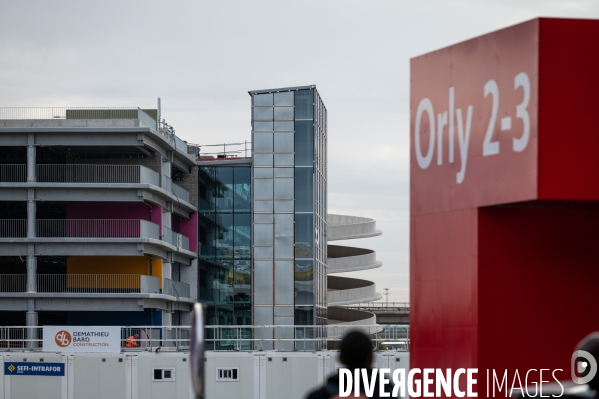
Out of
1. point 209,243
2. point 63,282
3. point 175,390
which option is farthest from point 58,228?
point 175,390

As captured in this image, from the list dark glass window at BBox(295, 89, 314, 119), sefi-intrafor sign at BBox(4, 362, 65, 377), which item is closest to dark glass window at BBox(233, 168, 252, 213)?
dark glass window at BBox(295, 89, 314, 119)

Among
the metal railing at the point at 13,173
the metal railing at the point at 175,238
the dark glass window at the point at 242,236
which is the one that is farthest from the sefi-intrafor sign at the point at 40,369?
the dark glass window at the point at 242,236

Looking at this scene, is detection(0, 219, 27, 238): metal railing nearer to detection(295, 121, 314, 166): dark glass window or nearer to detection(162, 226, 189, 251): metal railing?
detection(162, 226, 189, 251): metal railing

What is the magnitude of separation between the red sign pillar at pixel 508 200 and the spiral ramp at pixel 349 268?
5150 centimetres

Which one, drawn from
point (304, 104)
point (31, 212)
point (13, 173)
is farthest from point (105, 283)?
A: point (304, 104)

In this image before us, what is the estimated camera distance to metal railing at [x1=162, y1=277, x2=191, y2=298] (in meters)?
54.4

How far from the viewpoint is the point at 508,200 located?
1130cm

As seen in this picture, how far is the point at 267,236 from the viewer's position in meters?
55.2

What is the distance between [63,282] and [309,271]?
43.5 ft

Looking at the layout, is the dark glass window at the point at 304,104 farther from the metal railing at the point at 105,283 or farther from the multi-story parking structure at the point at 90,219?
the metal railing at the point at 105,283

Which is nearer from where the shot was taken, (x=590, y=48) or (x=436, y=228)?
(x=590, y=48)

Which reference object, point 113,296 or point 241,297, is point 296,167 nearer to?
point 241,297

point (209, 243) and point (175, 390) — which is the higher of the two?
point (209, 243)

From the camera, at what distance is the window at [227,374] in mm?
36094
